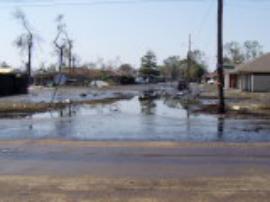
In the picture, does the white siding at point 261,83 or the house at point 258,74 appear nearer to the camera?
the house at point 258,74

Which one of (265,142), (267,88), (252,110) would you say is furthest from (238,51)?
(265,142)

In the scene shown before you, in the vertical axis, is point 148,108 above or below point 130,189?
above

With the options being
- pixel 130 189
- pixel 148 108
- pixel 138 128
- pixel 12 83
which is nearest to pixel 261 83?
pixel 12 83

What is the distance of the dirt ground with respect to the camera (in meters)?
10.9

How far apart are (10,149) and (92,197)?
8.34 meters

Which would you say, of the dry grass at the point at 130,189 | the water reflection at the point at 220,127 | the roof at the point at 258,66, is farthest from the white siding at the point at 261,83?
the dry grass at the point at 130,189

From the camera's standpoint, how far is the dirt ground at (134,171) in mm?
10914

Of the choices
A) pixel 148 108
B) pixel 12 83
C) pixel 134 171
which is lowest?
pixel 134 171

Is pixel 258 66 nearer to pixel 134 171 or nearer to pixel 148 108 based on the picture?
pixel 148 108

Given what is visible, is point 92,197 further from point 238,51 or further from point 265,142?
point 238,51

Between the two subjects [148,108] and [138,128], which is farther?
[148,108]

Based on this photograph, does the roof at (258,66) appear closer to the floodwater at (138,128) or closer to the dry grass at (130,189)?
the floodwater at (138,128)

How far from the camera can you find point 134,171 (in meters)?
13.8

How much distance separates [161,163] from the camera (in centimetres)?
1513
